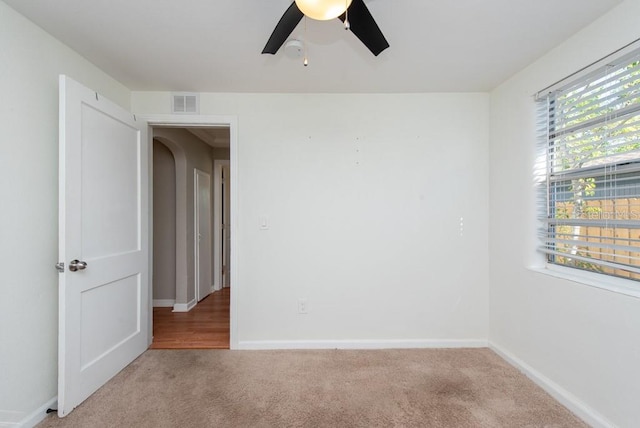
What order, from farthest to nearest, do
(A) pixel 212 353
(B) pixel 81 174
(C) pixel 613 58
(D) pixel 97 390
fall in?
(A) pixel 212 353 < (D) pixel 97 390 < (B) pixel 81 174 < (C) pixel 613 58

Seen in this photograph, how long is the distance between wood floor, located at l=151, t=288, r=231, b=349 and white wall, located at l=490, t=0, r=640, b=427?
8.23 ft

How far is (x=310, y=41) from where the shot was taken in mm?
1888

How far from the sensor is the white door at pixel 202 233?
4.16m

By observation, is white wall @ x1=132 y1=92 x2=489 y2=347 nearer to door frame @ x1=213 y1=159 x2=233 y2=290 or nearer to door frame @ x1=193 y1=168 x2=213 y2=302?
door frame @ x1=193 y1=168 x2=213 y2=302

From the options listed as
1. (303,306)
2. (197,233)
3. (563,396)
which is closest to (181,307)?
(197,233)

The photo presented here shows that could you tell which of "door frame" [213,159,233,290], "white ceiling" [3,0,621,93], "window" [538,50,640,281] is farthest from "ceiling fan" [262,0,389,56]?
"door frame" [213,159,233,290]

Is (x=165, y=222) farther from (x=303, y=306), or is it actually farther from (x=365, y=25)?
(x=365, y=25)

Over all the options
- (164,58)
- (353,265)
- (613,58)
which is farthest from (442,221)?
(164,58)

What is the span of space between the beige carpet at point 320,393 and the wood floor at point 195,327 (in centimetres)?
19

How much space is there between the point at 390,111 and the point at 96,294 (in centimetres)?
276

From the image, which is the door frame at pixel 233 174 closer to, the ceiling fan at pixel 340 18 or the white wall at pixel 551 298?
the ceiling fan at pixel 340 18

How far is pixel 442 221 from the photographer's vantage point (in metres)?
2.71

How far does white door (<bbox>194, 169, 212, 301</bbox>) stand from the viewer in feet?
13.6

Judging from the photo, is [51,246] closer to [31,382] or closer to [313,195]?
[31,382]
